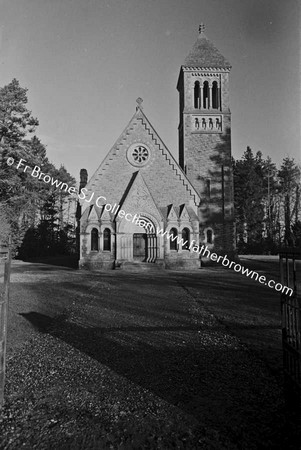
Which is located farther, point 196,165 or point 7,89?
point 196,165

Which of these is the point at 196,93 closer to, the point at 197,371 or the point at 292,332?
the point at 197,371

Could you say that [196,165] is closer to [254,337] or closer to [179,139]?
[179,139]

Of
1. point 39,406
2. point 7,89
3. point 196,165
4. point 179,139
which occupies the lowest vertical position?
point 39,406

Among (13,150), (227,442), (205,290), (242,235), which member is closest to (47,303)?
(205,290)

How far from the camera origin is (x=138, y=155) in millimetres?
24844

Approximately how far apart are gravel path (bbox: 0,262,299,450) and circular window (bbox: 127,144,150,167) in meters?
17.6

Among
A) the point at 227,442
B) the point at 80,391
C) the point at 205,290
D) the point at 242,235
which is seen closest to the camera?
the point at 227,442

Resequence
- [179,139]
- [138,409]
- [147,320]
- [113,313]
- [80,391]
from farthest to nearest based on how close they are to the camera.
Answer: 1. [179,139]
2. [113,313]
3. [147,320]
4. [80,391]
5. [138,409]

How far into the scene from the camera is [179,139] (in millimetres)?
31766

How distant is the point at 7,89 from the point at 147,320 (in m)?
24.9

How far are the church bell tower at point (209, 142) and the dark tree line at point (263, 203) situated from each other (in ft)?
65.9

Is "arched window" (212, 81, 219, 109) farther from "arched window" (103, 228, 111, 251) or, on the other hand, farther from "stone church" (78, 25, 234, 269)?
"arched window" (103, 228, 111, 251)

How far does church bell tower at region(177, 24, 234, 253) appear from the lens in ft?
89.5

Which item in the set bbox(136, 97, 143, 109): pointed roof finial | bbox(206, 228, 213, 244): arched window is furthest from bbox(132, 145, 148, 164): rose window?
bbox(206, 228, 213, 244): arched window
